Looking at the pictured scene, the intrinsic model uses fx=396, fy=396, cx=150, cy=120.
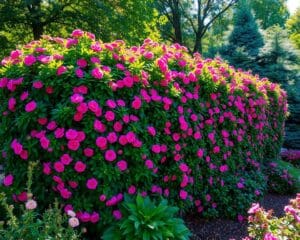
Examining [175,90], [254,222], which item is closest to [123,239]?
[254,222]

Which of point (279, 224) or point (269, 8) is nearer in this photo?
point (279, 224)

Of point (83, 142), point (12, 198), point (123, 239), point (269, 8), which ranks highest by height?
point (269, 8)

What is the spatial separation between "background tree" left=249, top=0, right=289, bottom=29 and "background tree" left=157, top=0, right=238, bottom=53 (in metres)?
7.70

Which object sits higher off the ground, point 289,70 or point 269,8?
point 269,8

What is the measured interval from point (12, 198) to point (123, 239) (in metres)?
1.12

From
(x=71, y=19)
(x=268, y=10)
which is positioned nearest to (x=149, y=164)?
(x=71, y=19)

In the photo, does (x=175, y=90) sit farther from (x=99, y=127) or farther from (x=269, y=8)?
(x=269, y=8)

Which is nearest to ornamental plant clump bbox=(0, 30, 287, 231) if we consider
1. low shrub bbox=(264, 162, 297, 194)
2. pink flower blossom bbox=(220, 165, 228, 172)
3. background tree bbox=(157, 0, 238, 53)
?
pink flower blossom bbox=(220, 165, 228, 172)

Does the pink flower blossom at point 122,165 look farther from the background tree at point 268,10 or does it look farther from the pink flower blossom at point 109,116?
the background tree at point 268,10

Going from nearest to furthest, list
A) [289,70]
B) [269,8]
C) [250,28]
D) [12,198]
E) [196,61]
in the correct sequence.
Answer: [12,198]
[196,61]
[289,70]
[250,28]
[269,8]

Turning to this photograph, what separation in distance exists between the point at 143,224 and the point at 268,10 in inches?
1352

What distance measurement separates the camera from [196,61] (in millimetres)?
5207

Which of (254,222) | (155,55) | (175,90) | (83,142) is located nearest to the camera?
(254,222)

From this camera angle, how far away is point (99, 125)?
3398 mm
